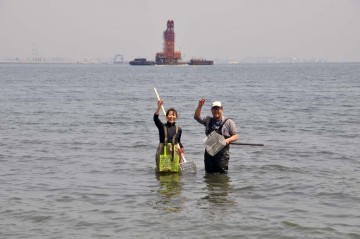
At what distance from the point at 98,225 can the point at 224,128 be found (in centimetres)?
382

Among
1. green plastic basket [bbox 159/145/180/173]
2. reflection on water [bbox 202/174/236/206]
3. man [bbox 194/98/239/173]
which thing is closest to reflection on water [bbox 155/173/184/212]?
green plastic basket [bbox 159/145/180/173]

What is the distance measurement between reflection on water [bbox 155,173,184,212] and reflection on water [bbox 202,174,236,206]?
1.88 feet

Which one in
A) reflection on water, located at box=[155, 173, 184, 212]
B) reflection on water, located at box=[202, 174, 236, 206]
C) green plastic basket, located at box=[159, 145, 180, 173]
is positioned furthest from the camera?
green plastic basket, located at box=[159, 145, 180, 173]

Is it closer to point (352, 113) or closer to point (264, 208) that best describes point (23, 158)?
point (264, 208)

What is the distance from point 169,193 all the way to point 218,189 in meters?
1.03

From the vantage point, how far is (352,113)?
100ft

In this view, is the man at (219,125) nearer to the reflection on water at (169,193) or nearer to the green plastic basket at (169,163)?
the green plastic basket at (169,163)

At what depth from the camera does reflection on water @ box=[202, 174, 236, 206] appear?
11242 millimetres

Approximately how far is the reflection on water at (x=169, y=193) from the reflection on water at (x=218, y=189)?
57 cm

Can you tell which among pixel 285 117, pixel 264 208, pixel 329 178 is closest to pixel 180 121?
pixel 285 117

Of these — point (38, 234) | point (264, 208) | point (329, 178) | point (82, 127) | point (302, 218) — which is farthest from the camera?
point (82, 127)

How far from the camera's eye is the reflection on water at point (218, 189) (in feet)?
36.9

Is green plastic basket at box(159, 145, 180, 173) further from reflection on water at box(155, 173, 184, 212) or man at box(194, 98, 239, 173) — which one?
man at box(194, 98, 239, 173)

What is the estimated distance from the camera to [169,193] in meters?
11.8
